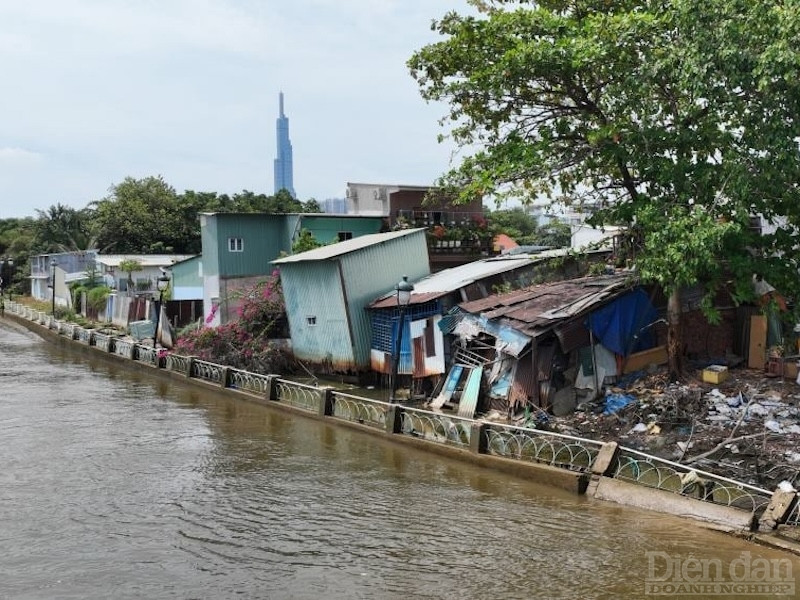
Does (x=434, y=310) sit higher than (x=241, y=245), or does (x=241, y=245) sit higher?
(x=241, y=245)

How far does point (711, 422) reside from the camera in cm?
1375

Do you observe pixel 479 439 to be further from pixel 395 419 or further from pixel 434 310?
pixel 434 310

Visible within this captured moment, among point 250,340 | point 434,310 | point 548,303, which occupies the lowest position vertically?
point 250,340

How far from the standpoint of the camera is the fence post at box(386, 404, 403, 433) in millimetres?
15234

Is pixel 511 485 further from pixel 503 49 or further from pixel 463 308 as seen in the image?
pixel 503 49

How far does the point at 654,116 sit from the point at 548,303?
5.13 m

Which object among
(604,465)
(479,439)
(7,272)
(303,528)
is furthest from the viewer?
(7,272)

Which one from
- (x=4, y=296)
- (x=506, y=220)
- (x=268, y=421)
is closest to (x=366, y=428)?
(x=268, y=421)

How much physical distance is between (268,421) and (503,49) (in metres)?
11.1

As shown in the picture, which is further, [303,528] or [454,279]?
[454,279]

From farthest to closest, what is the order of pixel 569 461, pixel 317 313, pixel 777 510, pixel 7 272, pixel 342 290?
1. pixel 7 272
2. pixel 317 313
3. pixel 342 290
4. pixel 569 461
5. pixel 777 510

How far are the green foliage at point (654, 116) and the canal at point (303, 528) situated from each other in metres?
5.72

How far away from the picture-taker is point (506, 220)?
6894 cm

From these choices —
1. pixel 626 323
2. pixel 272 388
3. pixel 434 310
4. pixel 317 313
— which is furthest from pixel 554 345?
pixel 317 313
